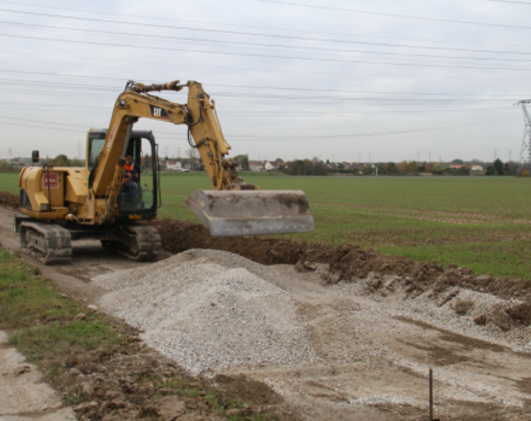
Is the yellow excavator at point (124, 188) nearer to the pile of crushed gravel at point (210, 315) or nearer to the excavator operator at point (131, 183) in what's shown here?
the excavator operator at point (131, 183)

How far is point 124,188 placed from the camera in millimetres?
13000

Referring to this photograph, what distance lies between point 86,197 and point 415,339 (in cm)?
915

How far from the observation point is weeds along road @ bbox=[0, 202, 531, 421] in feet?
15.8

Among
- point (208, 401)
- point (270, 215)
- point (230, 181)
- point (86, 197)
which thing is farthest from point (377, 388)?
point (86, 197)

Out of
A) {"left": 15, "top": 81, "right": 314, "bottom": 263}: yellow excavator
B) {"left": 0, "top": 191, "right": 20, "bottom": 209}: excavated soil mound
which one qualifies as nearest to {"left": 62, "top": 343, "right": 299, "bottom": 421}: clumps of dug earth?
{"left": 15, "top": 81, "right": 314, "bottom": 263}: yellow excavator

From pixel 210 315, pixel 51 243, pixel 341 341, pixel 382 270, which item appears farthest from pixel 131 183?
pixel 341 341

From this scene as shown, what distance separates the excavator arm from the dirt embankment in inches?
69.6

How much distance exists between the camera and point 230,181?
9.16 m

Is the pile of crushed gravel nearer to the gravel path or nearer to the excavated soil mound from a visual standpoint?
the gravel path

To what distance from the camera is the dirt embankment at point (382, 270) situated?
7.51m

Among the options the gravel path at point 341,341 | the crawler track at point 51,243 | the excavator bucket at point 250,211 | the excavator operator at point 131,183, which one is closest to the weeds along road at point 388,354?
the gravel path at point 341,341

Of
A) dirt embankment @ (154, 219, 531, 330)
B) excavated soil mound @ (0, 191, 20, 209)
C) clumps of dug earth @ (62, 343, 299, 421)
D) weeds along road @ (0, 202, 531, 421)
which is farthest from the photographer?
excavated soil mound @ (0, 191, 20, 209)

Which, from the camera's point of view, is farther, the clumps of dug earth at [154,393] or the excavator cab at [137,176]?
the excavator cab at [137,176]

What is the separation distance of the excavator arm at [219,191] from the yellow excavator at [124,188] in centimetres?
2
